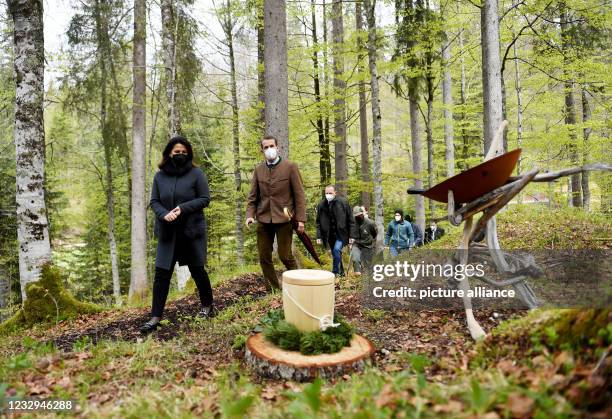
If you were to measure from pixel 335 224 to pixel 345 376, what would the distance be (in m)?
5.33

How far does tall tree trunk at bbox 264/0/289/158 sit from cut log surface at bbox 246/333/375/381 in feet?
14.2

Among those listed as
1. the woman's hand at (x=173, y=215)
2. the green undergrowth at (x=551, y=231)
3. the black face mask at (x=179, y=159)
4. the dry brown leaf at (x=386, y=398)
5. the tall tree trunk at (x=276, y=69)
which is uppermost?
the tall tree trunk at (x=276, y=69)

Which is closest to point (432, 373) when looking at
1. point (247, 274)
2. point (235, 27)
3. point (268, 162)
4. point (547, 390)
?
point (547, 390)

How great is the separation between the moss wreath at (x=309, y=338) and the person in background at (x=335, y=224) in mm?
4659

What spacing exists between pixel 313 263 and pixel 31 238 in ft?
20.7

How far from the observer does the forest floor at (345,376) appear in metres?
1.84

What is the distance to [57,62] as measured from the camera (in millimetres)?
12078

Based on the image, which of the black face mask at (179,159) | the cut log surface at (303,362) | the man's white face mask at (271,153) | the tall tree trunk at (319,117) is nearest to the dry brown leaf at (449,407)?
the cut log surface at (303,362)

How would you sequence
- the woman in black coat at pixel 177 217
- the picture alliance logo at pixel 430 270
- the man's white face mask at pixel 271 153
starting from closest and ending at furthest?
the picture alliance logo at pixel 430 270 < the woman in black coat at pixel 177 217 < the man's white face mask at pixel 271 153

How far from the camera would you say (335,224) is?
818 centimetres

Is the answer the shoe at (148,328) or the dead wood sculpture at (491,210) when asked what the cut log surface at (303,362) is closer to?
the dead wood sculpture at (491,210)

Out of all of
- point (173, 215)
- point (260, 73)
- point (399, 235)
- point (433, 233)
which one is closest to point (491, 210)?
point (173, 215)

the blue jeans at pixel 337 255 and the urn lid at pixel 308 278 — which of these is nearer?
the urn lid at pixel 308 278

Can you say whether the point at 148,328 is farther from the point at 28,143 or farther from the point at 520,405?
the point at 520,405
